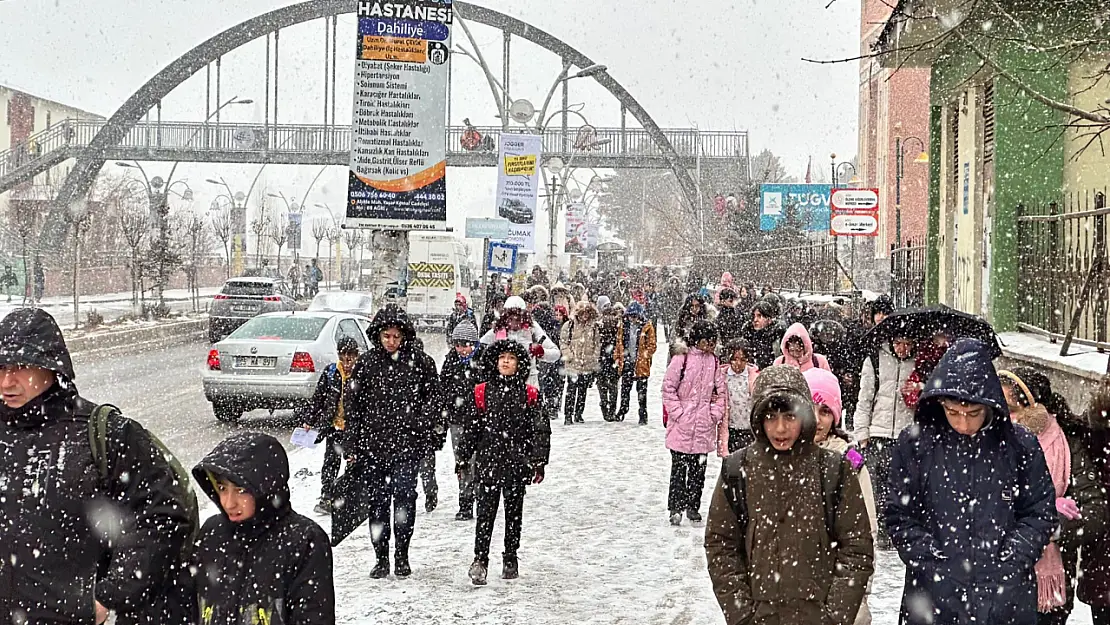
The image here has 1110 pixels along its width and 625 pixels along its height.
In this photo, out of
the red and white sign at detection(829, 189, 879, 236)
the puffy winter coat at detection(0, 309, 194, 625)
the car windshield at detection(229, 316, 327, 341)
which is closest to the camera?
the puffy winter coat at detection(0, 309, 194, 625)

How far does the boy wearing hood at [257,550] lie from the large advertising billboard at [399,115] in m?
6.78

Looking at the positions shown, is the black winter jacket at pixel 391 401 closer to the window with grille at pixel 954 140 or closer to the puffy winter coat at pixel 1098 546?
the puffy winter coat at pixel 1098 546

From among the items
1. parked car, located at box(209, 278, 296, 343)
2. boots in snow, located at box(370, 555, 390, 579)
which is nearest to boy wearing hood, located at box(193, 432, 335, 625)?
boots in snow, located at box(370, 555, 390, 579)

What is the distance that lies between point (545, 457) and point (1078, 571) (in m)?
3.24

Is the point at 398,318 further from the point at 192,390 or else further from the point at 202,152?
the point at 202,152

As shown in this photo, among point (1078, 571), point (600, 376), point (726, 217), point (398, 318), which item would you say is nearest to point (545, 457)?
point (398, 318)

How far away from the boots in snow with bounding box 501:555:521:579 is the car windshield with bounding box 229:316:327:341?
28.9ft

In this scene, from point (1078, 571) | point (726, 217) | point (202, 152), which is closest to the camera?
point (1078, 571)

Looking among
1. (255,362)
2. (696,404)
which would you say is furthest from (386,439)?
(255,362)

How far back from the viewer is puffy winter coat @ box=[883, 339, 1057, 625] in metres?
4.32

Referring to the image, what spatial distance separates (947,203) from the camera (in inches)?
717

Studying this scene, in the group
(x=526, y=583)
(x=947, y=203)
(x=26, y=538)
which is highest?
(x=947, y=203)

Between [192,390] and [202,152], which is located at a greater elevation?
[202,152]

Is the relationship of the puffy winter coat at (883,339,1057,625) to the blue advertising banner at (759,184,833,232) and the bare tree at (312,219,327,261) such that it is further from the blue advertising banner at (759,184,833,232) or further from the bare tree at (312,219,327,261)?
the bare tree at (312,219,327,261)
